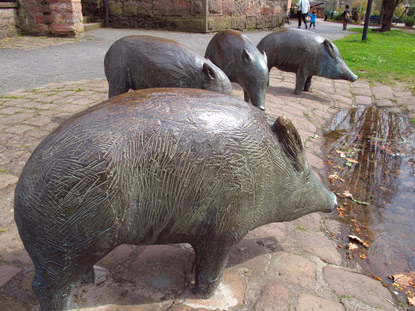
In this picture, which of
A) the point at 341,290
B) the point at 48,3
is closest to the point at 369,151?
the point at 341,290

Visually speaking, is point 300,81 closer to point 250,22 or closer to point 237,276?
point 237,276

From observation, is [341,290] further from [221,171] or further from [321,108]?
[321,108]

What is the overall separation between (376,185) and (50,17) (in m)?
11.1

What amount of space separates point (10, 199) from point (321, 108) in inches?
212

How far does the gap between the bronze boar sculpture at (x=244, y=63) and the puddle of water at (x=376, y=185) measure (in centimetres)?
138

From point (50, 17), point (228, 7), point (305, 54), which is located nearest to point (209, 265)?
point (305, 54)

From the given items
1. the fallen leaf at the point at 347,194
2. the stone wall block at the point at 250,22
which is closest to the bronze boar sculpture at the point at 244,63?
the fallen leaf at the point at 347,194

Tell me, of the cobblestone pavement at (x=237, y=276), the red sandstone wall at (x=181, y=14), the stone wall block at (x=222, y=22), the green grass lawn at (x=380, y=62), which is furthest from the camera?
the stone wall block at (x=222, y=22)

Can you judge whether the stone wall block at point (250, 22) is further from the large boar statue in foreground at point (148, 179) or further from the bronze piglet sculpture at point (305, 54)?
the large boar statue in foreground at point (148, 179)

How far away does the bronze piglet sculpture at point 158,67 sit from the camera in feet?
11.5

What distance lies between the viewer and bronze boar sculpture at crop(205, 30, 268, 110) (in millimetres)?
4535

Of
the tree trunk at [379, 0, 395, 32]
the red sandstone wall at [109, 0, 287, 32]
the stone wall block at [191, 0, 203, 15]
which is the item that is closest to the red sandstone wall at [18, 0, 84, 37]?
the red sandstone wall at [109, 0, 287, 32]

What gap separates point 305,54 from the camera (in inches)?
267

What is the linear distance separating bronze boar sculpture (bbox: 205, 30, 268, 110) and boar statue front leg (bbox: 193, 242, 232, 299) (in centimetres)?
279
